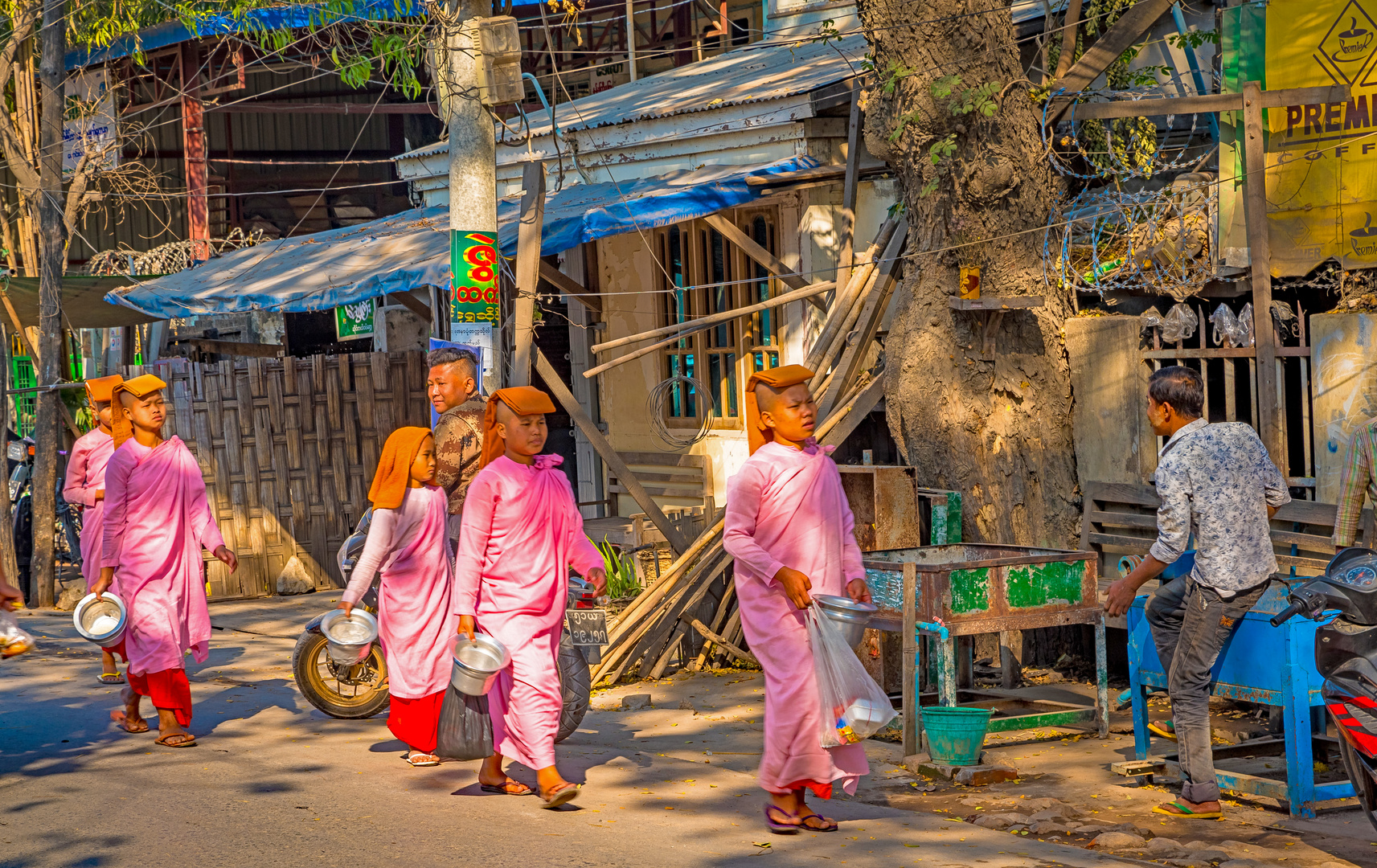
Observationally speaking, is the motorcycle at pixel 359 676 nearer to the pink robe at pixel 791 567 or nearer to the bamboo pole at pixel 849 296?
the pink robe at pixel 791 567

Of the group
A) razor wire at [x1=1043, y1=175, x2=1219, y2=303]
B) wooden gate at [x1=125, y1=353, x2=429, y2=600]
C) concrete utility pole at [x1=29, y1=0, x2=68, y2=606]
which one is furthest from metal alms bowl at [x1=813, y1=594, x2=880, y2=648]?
concrete utility pole at [x1=29, y1=0, x2=68, y2=606]

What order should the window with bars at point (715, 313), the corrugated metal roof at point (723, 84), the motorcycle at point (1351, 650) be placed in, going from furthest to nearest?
the window with bars at point (715, 313) < the corrugated metal roof at point (723, 84) < the motorcycle at point (1351, 650)

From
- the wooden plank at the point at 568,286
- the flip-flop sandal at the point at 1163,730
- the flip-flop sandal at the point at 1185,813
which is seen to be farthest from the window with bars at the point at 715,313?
the flip-flop sandal at the point at 1185,813

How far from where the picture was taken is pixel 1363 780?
5020mm

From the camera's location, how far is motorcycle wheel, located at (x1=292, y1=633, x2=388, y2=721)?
25.2 feet

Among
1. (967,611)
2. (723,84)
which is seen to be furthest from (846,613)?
(723,84)

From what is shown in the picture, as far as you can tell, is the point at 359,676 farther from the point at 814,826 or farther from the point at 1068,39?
the point at 1068,39

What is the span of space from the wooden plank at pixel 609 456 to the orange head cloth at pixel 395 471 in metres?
2.32

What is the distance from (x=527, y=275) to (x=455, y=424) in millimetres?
1585

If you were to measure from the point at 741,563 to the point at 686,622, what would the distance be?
3334 mm

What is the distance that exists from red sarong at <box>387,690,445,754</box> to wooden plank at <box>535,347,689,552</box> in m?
2.78

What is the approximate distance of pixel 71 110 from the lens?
18.8 m

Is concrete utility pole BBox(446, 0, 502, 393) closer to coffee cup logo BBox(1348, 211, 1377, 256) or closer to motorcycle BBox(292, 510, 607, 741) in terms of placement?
motorcycle BBox(292, 510, 607, 741)

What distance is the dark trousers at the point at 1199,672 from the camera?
18.3ft
